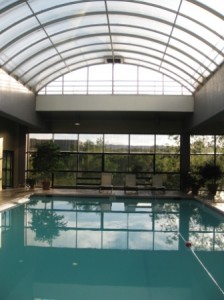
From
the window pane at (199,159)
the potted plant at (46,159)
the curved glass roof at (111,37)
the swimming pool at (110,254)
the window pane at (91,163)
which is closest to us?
the swimming pool at (110,254)

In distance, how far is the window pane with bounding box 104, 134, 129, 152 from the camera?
2062 cm

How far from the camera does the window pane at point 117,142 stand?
20625 mm

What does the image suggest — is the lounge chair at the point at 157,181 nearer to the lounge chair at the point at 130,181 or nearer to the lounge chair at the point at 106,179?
the lounge chair at the point at 130,181

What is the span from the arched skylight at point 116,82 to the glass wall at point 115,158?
3003 millimetres

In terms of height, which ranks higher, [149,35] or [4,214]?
[149,35]

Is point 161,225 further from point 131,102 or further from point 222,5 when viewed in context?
point 131,102

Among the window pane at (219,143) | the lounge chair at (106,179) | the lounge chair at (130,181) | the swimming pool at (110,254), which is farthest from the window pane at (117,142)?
the swimming pool at (110,254)

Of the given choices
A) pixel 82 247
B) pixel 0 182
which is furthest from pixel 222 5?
pixel 0 182

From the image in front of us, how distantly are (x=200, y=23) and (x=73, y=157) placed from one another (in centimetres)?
1130

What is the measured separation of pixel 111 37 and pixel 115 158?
748 centimetres

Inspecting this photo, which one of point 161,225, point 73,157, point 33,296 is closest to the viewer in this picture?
point 33,296

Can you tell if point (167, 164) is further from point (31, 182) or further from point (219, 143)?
point (31, 182)

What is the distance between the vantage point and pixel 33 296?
531 centimetres

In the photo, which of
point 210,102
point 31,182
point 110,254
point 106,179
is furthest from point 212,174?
point 110,254
